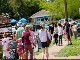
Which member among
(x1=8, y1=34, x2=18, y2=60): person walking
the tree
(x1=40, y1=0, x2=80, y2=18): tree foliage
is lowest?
(x1=8, y1=34, x2=18, y2=60): person walking

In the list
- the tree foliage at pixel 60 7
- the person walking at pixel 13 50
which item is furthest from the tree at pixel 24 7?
the person walking at pixel 13 50

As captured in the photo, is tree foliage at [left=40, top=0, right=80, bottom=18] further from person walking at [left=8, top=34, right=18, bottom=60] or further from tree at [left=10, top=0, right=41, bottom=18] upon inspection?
person walking at [left=8, top=34, right=18, bottom=60]

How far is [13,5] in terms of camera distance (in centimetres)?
8550

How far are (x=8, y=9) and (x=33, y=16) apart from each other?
781 centimetres

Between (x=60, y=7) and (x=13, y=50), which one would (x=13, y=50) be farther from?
(x=60, y=7)

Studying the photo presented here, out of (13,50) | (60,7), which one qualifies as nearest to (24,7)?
(60,7)

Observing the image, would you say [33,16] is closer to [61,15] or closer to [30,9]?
[30,9]

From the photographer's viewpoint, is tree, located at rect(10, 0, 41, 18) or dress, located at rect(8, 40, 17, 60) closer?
dress, located at rect(8, 40, 17, 60)

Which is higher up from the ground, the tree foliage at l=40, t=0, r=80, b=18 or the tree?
the tree

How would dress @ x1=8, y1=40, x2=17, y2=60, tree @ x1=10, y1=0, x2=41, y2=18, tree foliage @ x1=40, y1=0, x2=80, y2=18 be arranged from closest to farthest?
dress @ x1=8, y1=40, x2=17, y2=60 → tree foliage @ x1=40, y1=0, x2=80, y2=18 → tree @ x1=10, y1=0, x2=41, y2=18

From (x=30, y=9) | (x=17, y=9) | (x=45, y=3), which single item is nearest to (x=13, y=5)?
(x=17, y=9)

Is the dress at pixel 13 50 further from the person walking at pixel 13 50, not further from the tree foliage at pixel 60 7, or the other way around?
the tree foliage at pixel 60 7

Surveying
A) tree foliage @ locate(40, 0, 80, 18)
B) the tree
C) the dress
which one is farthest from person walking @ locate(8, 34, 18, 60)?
the tree

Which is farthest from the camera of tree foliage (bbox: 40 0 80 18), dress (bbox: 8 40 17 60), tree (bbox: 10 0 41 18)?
tree (bbox: 10 0 41 18)
